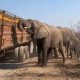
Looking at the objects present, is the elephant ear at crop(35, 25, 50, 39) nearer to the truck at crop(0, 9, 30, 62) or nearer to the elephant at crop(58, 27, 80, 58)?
the truck at crop(0, 9, 30, 62)

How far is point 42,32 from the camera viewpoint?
17.0 meters

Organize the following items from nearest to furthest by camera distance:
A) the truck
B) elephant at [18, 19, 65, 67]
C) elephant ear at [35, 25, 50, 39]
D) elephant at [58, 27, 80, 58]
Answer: the truck → elephant at [18, 19, 65, 67] → elephant ear at [35, 25, 50, 39] → elephant at [58, 27, 80, 58]

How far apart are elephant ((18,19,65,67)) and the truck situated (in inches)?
26.1

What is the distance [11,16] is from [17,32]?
865 millimetres

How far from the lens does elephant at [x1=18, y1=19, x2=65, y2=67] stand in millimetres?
16578

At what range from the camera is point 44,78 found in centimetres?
1305

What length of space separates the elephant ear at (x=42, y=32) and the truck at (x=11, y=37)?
3.94 feet

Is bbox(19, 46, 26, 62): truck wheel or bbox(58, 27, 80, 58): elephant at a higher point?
bbox(58, 27, 80, 58): elephant

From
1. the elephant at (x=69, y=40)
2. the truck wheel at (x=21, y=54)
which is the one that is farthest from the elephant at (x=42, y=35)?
the elephant at (x=69, y=40)

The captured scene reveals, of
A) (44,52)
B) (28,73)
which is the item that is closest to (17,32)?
(44,52)

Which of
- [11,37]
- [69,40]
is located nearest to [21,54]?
[11,37]

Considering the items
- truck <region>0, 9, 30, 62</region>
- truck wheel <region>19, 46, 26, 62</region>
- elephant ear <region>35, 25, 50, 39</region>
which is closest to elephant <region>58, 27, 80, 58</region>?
truck <region>0, 9, 30, 62</region>

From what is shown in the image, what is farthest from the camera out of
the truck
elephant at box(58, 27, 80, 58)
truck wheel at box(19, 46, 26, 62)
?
elephant at box(58, 27, 80, 58)

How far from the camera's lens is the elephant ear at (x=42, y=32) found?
16.8 m
